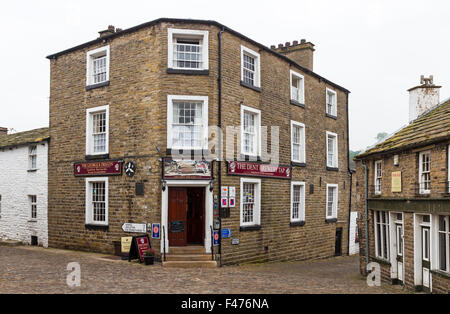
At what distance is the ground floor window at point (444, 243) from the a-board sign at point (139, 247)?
956 centimetres

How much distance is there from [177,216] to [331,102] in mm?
13262

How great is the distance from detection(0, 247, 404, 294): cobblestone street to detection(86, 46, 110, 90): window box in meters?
7.09

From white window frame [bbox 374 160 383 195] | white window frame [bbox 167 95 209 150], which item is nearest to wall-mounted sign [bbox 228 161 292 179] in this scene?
white window frame [bbox 167 95 209 150]

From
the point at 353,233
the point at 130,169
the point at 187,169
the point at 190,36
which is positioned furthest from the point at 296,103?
the point at 353,233

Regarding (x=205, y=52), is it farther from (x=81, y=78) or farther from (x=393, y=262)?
(x=393, y=262)

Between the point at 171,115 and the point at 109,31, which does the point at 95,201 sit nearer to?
the point at 171,115

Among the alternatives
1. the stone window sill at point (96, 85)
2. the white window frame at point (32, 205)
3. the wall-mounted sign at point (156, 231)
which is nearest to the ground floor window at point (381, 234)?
the wall-mounted sign at point (156, 231)

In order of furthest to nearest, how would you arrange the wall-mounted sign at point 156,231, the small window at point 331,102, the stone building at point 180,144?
the small window at point 331,102 < the stone building at point 180,144 < the wall-mounted sign at point 156,231

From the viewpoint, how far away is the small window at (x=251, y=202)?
1833cm

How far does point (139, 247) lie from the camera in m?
16.0

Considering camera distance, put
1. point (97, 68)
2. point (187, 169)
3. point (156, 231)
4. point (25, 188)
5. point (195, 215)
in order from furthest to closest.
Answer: point (25, 188)
point (97, 68)
point (195, 215)
point (187, 169)
point (156, 231)

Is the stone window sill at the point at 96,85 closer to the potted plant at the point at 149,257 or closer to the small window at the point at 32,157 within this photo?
the small window at the point at 32,157

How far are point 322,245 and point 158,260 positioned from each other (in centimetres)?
1090

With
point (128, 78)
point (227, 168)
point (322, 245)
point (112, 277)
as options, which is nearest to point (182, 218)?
point (227, 168)
